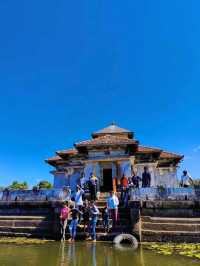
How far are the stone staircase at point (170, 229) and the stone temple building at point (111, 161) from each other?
756cm

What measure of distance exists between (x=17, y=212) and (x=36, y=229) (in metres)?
2.16

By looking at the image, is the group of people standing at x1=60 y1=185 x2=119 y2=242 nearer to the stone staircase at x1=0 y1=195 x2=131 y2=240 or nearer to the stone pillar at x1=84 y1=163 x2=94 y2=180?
the stone staircase at x1=0 y1=195 x2=131 y2=240

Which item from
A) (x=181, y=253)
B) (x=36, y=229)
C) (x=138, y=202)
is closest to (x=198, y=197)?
(x=138, y=202)

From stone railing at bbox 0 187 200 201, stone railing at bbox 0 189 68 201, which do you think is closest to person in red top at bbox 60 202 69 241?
stone railing at bbox 0 187 200 201

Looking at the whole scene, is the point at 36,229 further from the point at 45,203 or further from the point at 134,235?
the point at 134,235

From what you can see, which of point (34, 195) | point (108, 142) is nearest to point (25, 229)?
point (34, 195)

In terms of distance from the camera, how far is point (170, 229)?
12.1m

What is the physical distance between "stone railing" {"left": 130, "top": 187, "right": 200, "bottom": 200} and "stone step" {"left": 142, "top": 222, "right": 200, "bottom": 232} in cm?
152

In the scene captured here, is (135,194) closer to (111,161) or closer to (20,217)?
(20,217)

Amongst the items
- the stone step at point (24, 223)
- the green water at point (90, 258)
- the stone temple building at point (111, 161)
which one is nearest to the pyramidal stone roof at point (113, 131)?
the stone temple building at point (111, 161)

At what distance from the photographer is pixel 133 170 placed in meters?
20.8

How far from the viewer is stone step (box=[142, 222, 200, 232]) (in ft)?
39.0

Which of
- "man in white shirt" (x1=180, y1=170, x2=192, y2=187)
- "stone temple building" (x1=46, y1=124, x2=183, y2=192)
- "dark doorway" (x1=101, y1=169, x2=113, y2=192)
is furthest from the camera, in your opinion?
"dark doorway" (x1=101, y1=169, x2=113, y2=192)

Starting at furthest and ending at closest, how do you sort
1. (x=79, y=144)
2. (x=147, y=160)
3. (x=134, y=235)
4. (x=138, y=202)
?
(x=147, y=160) → (x=79, y=144) → (x=138, y=202) → (x=134, y=235)
